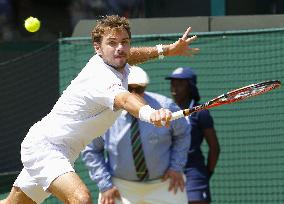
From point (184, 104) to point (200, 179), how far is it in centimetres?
67

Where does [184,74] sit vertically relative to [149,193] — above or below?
above

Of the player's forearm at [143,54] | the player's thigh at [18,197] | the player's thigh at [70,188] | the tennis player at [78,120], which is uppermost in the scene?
the player's forearm at [143,54]

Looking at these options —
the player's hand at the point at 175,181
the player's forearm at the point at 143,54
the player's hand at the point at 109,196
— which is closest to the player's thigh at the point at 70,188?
the player's forearm at the point at 143,54

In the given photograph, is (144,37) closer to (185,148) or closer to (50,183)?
(185,148)

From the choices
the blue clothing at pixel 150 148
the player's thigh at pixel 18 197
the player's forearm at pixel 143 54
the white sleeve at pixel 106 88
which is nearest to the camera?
the white sleeve at pixel 106 88

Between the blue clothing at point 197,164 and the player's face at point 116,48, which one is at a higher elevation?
the player's face at point 116,48

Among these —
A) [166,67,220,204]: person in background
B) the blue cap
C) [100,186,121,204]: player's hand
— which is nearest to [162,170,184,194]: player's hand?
[166,67,220,204]: person in background

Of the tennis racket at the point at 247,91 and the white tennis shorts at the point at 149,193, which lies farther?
the white tennis shorts at the point at 149,193

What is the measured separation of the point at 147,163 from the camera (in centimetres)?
935

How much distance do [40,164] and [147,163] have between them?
1683mm

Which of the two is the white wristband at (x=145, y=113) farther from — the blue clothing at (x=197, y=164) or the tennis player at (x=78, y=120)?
the blue clothing at (x=197, y=164)

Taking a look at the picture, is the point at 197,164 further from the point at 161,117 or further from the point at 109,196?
the point at 161,117

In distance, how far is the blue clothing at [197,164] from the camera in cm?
966

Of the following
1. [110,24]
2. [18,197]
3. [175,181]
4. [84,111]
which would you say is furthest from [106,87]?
[175,181]
